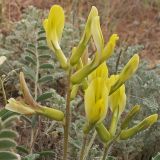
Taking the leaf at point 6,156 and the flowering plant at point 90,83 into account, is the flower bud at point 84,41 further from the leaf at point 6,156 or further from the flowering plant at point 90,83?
the leaf at point 6,156

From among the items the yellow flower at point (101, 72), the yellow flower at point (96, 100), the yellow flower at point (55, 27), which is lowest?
the yellow flower at point (96, 100)

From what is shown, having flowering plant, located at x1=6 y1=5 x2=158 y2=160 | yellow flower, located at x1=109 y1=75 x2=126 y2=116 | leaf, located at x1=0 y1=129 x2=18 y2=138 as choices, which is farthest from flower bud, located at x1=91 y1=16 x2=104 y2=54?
leaf, located at x1=0 y1=129 x2=18 y2=138

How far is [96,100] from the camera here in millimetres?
1063

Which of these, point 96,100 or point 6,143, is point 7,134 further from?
point 96,100

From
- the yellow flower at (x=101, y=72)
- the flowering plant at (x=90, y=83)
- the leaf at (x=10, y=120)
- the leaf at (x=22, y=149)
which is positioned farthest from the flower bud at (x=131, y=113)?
the leaf at (x=22, y=149)

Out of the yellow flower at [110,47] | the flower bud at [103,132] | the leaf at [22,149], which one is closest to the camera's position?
the yellow flower at [110,47]

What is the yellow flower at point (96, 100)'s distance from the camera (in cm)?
106

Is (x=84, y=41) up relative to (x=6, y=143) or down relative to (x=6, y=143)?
up

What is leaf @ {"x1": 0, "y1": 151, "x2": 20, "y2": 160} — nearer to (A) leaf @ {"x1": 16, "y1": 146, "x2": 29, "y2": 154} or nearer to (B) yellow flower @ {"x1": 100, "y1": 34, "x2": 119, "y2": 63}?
(B) yellow flower @ {"x1": 100, "y1": 34, "x2": 119, "y2": 63}

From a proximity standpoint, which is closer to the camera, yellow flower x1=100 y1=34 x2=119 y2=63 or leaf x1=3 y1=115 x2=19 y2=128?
yellow flower x1=100 y1=34 x2=119 y2=63

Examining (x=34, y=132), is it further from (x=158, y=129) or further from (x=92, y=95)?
(x=92, y=95)

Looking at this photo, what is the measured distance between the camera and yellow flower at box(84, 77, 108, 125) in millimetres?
1058

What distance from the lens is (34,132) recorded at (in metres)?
1.75

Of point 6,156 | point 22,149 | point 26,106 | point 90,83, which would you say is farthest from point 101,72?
point 22,149
